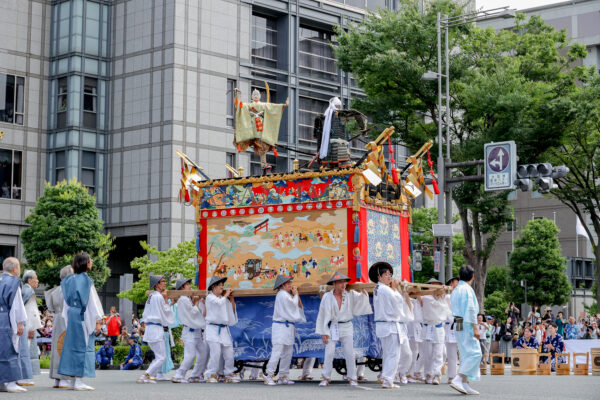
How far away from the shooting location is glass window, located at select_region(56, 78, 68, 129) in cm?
4522

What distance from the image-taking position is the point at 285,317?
1672cm

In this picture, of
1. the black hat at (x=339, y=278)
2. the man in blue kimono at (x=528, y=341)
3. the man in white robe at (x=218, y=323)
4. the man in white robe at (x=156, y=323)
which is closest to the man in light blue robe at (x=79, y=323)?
the man in white robe at (x=156, y=323)

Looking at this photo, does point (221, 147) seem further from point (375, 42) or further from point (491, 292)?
point (491, 292)

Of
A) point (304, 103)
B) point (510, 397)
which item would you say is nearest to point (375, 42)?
point (304, 103)

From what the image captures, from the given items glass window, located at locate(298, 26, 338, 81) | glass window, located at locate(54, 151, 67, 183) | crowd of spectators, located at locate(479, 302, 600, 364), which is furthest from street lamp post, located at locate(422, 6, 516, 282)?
glass window, located at locate(54, 151, 67, 183)

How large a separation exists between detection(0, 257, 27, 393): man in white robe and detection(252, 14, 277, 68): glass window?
3472 centimetres

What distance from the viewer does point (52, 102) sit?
149 ft

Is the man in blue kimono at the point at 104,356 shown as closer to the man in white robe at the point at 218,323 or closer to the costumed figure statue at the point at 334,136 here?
the man in white robe at the point at 218,323

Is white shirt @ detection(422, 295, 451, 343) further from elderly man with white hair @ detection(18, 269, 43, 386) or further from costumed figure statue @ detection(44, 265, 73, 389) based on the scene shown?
elderly man with white hair @ detection(18, 269, 43, 386)

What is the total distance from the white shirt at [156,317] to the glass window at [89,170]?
28.4 metres

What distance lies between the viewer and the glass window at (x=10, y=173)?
44.0 metres

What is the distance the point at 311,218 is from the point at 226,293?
2026mm

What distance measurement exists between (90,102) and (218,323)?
3024 cm

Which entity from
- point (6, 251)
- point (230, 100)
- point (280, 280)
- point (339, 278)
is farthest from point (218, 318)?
point (230, 100)
